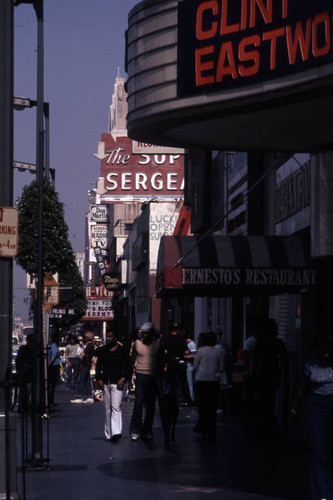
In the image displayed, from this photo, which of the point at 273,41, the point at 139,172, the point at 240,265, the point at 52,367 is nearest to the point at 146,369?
the point at 240,265

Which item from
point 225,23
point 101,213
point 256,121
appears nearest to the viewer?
point 225,23

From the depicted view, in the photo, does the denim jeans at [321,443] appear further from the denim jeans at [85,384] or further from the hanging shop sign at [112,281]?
the hanging shop sign at [112,281]

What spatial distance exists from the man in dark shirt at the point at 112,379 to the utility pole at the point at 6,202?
806 cm

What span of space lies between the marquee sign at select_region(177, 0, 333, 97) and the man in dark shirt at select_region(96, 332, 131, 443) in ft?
20.9

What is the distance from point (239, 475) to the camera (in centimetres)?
1450

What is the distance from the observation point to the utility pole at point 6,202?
1141 centimetres

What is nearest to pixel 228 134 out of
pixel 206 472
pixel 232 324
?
pixel 206 472

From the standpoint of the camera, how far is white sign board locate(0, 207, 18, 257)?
11.7 meters

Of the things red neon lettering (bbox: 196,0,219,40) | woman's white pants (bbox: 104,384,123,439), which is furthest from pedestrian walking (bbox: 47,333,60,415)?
red neon lettering (bbox: 196,0,219,40)

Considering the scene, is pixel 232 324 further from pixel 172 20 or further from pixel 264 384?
pixel 172 20

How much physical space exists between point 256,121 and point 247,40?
216cm

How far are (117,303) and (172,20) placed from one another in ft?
264

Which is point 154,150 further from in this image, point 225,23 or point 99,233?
point 99,233

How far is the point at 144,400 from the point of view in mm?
20438
